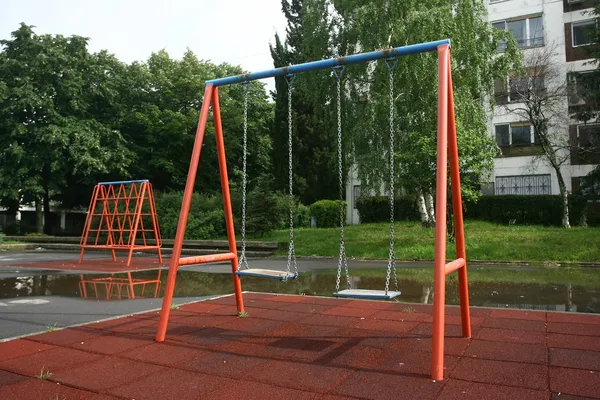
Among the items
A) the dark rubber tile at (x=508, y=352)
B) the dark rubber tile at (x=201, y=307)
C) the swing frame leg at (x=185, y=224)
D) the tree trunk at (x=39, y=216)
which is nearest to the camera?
the dark rubber tile at (x=508, y=352)

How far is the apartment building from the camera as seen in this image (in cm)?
2664

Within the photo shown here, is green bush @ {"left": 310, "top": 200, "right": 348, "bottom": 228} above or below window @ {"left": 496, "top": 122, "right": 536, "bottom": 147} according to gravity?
below

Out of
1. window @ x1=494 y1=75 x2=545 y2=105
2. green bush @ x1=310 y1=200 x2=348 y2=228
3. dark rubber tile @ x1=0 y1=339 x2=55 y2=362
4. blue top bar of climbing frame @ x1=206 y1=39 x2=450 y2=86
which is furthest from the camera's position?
green bush @ x1=310 y1=200 x2=348 y2=228

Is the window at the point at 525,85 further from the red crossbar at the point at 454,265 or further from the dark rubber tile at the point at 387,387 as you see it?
the dark rubber tile at the point at 387,387

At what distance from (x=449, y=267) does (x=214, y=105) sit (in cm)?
322

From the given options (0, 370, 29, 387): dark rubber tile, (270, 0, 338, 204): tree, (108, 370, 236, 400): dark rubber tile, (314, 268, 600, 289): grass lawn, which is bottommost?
(314, 268, 600, 289): grass lawn

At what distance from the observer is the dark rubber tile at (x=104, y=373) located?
356cm

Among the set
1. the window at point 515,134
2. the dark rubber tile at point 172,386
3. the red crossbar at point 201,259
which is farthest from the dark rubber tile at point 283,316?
the window at point 515,134

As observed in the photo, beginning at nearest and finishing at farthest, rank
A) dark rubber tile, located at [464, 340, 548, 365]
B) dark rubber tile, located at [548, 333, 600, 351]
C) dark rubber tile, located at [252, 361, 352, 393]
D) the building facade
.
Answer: dark rubber tile, located at [252, 361, 352, 393]
dark rubber tile, located at [464, 340, 548, 365]
dark rubber tile, located at [548, 333, 600, 351]
the building facade

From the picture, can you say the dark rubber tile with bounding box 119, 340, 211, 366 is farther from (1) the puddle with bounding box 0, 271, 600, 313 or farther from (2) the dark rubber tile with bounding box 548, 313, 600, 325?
(2) the dark rubber tile with bounding box 548, 313, 600, 325

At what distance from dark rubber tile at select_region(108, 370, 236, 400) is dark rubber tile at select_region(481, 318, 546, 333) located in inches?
122

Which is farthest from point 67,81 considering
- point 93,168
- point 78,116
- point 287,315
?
point 287,315

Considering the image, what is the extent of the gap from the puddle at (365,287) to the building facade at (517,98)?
16666 mm

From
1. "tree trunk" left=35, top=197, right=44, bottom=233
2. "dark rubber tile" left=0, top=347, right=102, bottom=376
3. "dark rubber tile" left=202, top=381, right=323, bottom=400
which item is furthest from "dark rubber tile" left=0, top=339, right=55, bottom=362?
"tree trunk" left=35, top=197, right=44, bottom=233
